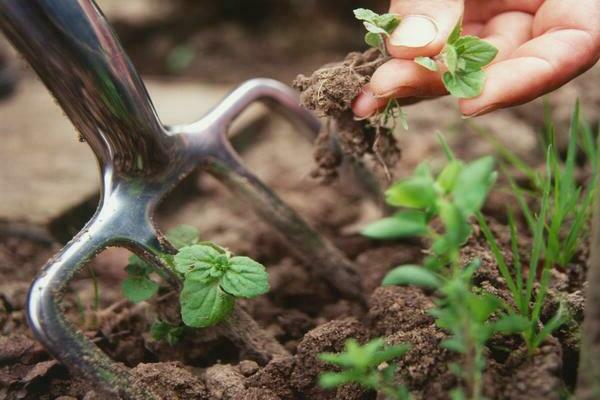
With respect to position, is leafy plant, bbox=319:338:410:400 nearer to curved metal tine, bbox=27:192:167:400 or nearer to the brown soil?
the brown soil

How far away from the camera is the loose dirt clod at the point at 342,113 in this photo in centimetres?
127

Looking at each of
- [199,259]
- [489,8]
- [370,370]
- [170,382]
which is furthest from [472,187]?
[489,8]

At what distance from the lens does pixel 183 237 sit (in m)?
1.36

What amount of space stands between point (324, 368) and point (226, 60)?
2.17 meters

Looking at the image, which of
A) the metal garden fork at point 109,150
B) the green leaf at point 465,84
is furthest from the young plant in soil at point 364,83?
the metal garden fork at point 109,150

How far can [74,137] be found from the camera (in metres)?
2.27

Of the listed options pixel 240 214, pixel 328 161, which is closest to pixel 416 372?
pixel 328 161

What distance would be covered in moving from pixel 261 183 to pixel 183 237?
0.26 meters

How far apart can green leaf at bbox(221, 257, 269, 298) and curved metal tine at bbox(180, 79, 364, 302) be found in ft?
1.08

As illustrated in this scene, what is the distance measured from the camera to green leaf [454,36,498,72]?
1.19 m

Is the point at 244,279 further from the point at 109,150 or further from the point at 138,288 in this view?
the point at 109,150

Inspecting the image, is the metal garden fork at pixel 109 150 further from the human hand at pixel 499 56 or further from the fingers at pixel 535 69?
the fingers at pixel 535 69

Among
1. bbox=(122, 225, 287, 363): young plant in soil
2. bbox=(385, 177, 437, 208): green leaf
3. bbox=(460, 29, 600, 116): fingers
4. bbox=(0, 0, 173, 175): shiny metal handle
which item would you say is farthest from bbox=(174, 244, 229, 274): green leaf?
bbox=(460, 29, 600, 116): fingers

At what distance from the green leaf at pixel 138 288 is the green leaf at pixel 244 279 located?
0.18m
